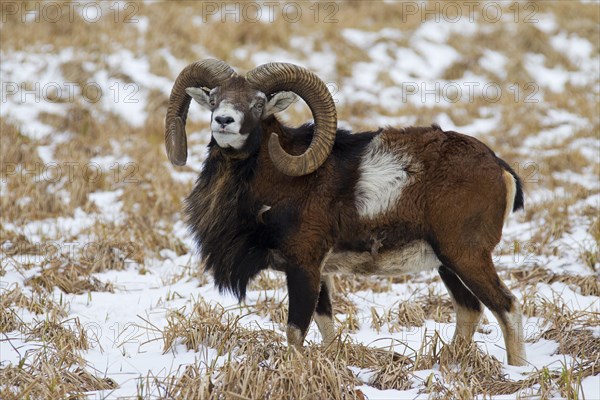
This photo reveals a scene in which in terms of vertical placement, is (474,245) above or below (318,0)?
below

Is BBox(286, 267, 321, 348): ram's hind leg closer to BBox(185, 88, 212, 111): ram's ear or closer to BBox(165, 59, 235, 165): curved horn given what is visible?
BBox(165, 59, 235, 165): curved horn

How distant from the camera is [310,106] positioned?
21.0 feet

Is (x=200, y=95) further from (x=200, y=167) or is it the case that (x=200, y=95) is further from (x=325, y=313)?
(x=200, y=167)

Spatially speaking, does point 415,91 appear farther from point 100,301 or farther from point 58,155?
point 100,301

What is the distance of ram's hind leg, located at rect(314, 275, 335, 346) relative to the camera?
259 inches

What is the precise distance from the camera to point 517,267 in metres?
8.80

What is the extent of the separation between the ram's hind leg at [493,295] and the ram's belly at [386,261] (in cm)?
26

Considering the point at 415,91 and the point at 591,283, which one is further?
the point at 415,91

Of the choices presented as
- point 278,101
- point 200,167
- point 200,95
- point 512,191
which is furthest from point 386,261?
point 200,167

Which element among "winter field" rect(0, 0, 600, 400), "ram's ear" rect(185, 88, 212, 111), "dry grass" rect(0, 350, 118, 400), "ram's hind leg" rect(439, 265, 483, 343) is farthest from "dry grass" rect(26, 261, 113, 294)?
"ram's hind leg" rect(439, 265, 483, 343)

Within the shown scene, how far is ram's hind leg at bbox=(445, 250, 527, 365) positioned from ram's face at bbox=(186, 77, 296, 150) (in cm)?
199

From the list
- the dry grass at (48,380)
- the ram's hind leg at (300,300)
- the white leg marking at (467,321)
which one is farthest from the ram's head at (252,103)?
the dry grass at (48,380)

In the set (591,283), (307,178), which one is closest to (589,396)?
(307,178)

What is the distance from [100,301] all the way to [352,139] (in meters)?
3.26
